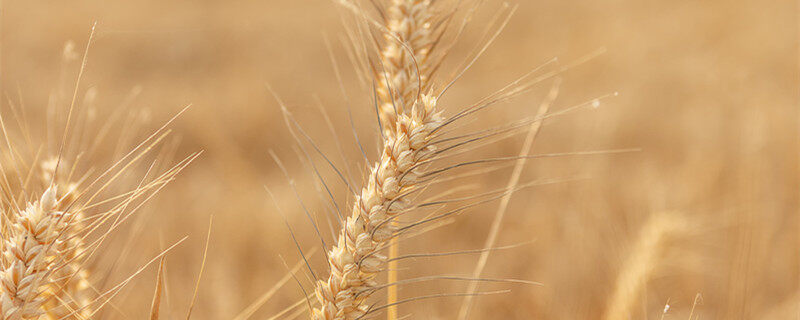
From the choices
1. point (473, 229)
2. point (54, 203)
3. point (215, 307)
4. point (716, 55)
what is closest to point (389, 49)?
point (54, 203)

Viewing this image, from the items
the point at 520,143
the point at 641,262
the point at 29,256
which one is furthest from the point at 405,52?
the point at 520,143

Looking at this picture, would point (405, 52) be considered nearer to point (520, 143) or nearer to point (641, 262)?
point (641, 262)

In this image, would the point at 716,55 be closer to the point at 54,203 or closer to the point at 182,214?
the point at 182,214

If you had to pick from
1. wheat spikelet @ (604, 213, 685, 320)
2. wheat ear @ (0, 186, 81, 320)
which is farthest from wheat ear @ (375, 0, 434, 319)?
wheat spikelet @ (604, 213, 685, 320)

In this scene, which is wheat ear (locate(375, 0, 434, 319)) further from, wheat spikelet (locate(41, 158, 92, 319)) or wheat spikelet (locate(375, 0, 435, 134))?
wheat spikelet (locate(41, 158, 92, 319))

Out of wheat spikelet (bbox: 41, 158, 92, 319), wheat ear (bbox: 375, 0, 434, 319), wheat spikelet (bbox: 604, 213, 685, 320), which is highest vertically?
wheat ear (bbox: 375, 0, 434, 319)
